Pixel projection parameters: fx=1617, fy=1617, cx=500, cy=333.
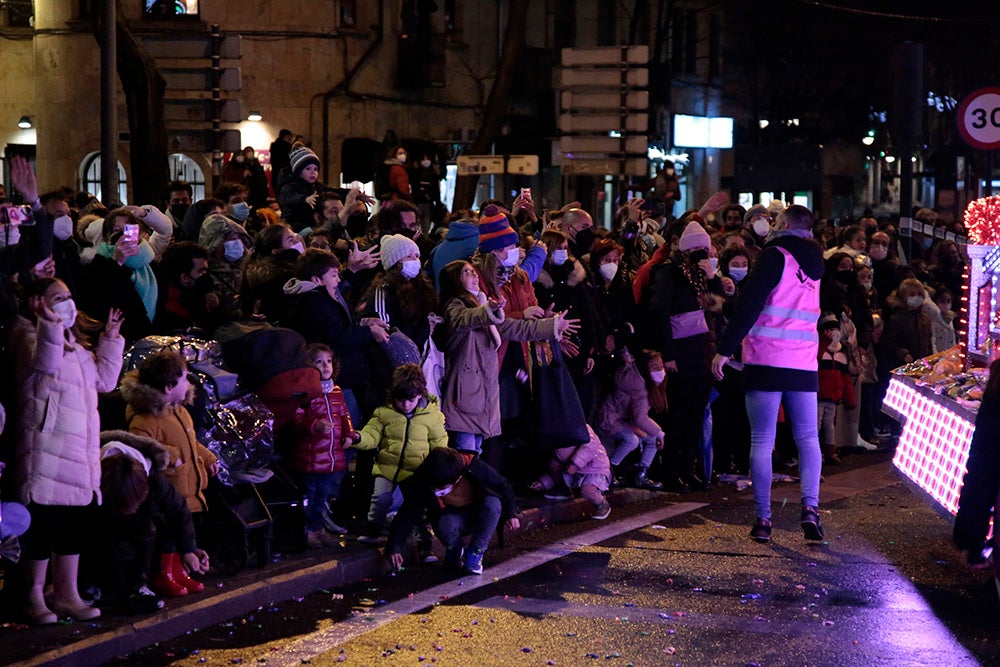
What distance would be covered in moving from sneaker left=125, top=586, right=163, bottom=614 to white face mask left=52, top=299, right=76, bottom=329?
137 cm

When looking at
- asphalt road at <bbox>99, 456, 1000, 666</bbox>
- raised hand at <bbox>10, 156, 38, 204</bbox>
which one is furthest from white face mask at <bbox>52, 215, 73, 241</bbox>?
asphalt road at <bbox>99, 456, 1000, 666</bbox>

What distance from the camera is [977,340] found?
418 inches

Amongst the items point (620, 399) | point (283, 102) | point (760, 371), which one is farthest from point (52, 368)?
point (283, 102)

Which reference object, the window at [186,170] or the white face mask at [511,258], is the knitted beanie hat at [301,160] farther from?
the window at [186,170]

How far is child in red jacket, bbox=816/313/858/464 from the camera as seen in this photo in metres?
14.5

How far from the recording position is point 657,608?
27.5 feet

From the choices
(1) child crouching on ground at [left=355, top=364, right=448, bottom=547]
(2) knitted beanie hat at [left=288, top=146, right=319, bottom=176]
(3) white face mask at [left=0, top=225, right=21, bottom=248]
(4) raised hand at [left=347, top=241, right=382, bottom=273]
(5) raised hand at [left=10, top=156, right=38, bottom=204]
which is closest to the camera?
(3) white face mask at [left=0, top=225, right=21, bottom=248]

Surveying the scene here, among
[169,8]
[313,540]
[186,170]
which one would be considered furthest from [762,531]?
[169,8]

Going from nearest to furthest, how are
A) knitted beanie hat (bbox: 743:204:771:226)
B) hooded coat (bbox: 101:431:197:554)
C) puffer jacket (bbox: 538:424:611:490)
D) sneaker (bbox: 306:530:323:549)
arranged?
hooded coat (bbox: 101:431:197:554)
sneaker (bbox: 306:530:323:549)
puffer jacket (bbox: 538:424:611:490)
knitted beanie hat (bbox: 743:204:771:226)

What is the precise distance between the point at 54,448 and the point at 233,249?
423 centimetres

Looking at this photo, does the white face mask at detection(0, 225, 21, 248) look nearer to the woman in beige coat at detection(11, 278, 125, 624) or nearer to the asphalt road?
the woman in beige coat at detection(11, 278, 125, 624)

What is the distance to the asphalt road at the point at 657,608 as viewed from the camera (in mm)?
7488

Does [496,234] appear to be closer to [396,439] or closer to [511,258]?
[511,258]

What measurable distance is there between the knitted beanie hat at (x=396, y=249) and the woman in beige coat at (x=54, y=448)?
321 centimetres
